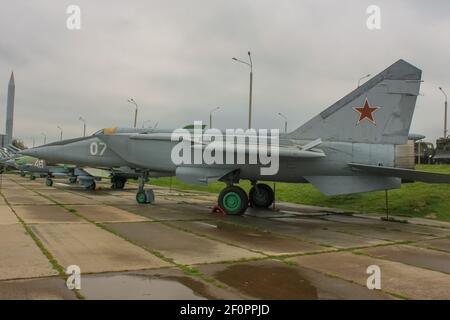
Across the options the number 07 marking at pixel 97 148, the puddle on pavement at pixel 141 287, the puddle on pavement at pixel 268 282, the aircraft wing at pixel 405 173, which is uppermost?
the number 07 marking at pixel 97 148

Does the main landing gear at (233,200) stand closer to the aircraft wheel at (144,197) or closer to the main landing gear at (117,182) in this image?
the aircraft wheel at (144,197)

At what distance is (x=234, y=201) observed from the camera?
41.7 feet

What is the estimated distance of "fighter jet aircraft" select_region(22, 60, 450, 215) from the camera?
1152 cm

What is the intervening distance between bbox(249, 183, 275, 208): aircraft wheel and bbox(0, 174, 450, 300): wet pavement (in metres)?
3.19

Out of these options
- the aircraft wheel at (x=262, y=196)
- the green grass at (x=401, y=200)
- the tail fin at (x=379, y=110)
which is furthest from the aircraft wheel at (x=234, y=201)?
the green grass at (x=401, y=200)

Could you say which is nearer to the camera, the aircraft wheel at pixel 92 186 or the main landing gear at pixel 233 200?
the main landing gear at pixel 233 200

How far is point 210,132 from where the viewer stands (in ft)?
44.0

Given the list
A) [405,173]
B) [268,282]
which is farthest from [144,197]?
[268,282]

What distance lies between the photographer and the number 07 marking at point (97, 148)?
15.7m

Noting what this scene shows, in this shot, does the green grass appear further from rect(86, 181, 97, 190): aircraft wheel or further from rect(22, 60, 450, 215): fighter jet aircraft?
rect(86, 181, 97, 190): aircraft wheel

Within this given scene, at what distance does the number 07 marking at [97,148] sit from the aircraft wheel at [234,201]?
18.3ft

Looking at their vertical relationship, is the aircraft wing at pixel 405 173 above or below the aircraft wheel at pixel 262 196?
above

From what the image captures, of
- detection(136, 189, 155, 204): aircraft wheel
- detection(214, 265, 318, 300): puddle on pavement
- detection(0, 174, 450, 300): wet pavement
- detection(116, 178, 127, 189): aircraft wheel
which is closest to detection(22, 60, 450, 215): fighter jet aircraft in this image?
detection(0, 174, 450, 300): wet pavement

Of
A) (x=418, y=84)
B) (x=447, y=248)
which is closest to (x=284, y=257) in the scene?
(x=447, y=248)
